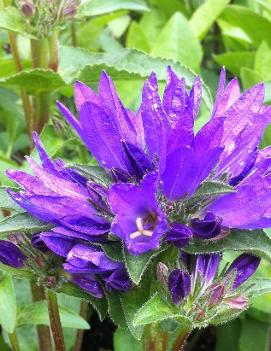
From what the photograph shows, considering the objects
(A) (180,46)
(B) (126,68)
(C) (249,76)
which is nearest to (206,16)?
(A) (180,46)

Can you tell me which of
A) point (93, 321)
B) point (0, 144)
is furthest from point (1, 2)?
point (93, 321)

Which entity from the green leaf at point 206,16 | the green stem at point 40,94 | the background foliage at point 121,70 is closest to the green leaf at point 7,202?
the background foliage at point 121,70

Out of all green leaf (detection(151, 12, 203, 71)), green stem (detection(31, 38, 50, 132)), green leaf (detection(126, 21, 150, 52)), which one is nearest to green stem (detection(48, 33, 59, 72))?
green stem (detection(31, 38, 50, 132))

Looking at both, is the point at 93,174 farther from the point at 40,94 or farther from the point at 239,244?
the point at 40,94

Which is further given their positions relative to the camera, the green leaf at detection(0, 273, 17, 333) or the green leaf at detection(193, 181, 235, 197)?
the green leaf at detection(0, 273, 17, 333)

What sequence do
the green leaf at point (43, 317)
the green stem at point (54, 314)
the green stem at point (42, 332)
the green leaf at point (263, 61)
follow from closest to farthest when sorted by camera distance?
1. the green stem at point (54, 314)
2. the green leaf at point (43, 317)
3. the green stem at point (42, 332)
4. the green leaf at point (263, 61)

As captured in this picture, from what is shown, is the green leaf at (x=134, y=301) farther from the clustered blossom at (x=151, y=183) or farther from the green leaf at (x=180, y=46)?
the green leaf at (x=180, y=46)

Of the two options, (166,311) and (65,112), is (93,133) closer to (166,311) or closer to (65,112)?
(65,112)

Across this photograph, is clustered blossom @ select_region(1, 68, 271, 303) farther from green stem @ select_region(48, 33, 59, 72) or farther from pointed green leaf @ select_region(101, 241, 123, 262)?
green stem @ select_region(48, 33, 59, 72)
